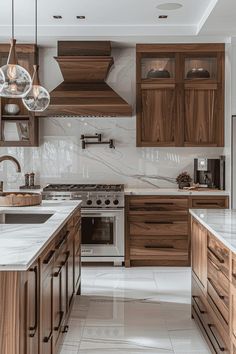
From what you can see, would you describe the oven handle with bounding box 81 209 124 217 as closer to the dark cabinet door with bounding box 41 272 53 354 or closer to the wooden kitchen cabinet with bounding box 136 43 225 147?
the wooden kitchen cabinet with bounding box 136 43 225 147

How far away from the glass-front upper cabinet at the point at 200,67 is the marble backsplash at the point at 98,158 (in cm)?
96

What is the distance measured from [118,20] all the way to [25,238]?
379cm

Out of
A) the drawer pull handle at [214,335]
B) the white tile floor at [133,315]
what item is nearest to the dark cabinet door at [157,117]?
the white tile floor at [133,315]

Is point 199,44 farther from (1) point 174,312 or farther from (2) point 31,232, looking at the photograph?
(2) point 31,232

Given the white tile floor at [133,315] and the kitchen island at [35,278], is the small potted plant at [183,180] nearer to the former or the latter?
the white tile floor at [133,315]

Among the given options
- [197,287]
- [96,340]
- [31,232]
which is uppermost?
[31,232]

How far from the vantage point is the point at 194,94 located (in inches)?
249

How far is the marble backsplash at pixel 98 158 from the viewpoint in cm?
658

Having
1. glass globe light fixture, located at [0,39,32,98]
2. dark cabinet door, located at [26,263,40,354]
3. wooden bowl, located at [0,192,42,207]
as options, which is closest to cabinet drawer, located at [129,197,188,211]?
wooden bowl, located at [0,192,42,207]

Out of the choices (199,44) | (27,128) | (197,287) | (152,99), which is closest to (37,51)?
(27,128)

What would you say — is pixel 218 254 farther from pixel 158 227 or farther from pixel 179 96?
pixel 179 96

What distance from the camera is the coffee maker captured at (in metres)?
6.29

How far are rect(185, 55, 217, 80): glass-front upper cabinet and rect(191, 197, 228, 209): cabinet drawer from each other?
158 cm

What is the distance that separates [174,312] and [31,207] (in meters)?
1.53
